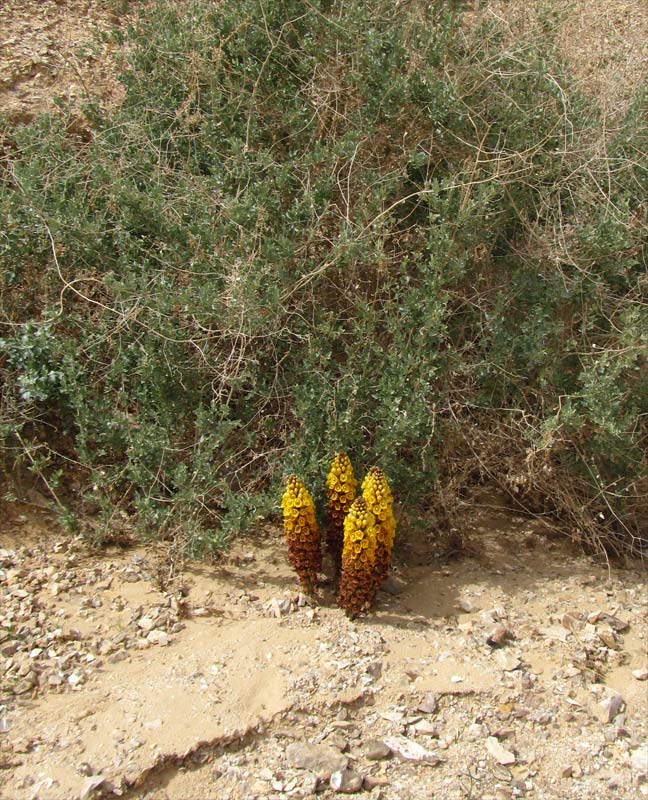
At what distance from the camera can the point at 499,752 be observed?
115 inches

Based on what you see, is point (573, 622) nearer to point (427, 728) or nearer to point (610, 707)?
point (610, 707)

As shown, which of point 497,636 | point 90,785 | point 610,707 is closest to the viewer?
point 90,785

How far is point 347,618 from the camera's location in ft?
11.1

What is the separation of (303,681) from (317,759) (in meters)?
0.30

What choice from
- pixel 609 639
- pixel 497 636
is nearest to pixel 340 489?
pixel 497 636

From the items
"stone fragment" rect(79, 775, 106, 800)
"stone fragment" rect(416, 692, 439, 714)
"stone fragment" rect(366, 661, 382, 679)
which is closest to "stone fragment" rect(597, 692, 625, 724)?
"stone fragment" rect(416, 692, 439, 714)

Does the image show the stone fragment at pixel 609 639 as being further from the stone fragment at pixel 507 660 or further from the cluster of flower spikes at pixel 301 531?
the cluster of flower spikes at pixel 301 531

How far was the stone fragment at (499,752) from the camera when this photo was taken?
9.53 ft

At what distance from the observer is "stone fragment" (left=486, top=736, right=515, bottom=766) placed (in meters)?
2.91

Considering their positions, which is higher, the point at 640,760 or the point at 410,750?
the point at 410,750

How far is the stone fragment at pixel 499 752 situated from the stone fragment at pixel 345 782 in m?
0.49

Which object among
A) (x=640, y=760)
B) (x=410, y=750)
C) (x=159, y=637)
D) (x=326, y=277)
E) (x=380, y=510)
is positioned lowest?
(x=640, y=760)

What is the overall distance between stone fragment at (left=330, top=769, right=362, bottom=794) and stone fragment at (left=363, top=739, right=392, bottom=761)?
3.9 inches

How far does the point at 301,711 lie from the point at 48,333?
6.37 feet
